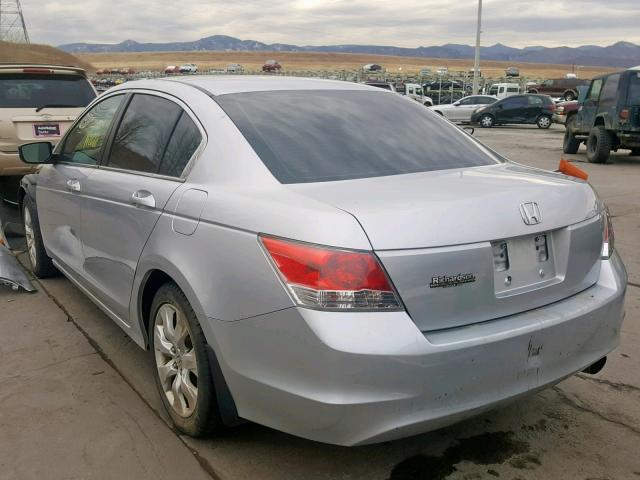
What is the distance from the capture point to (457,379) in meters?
2.25

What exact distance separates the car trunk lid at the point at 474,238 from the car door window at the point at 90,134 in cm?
192

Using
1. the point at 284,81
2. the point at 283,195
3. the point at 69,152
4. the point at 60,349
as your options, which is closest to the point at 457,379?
the point at 283,195

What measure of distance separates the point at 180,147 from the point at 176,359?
1023 millimetres

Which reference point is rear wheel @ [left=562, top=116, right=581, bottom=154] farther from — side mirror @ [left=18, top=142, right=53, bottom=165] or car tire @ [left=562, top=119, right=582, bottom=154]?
side mirror @ [left=18, top=142, right=53, bottom=165]

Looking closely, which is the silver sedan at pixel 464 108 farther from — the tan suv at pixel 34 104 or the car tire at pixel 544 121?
the tan suv at pixel 34 104

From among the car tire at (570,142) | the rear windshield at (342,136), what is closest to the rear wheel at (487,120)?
the car tire at (570,142)

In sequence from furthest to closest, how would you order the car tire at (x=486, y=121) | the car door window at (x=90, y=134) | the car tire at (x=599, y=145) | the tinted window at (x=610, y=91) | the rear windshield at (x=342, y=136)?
the car tire at (x=486, y=121) < the car tire at (x=599, y=145) < the tinted window at (x=610, y=91) < the car door window at (x=90, y=134) < the rear windshield at (x=342, y=136)

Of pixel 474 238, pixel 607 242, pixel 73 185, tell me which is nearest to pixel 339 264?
pixel 474 238

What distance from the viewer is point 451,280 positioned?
227cm

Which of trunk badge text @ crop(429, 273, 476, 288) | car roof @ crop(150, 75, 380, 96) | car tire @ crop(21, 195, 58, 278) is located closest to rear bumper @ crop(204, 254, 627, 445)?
trunk badge text @ crop(429, 273, 476, 288)

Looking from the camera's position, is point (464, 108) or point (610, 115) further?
point (464, 108)

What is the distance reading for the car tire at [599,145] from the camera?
1344cm

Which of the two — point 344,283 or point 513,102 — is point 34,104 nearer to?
point 344,283

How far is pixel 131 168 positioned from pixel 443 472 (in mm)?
2227
